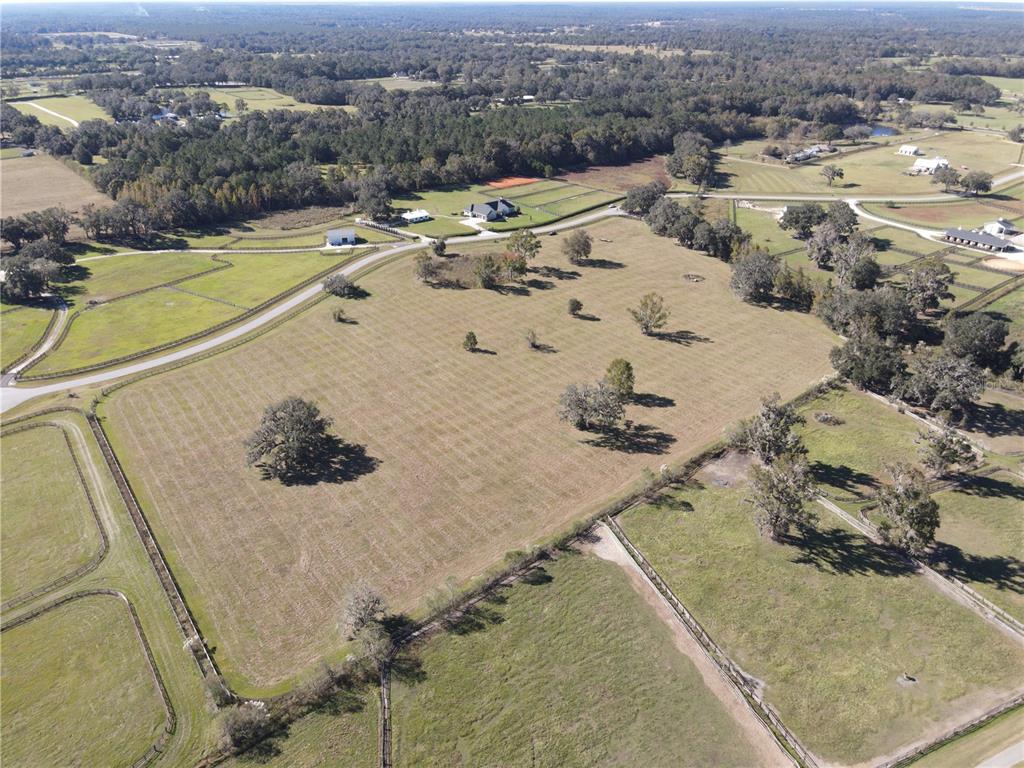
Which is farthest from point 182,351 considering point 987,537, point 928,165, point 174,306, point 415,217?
point 928,165

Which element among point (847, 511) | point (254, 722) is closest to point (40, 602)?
point (254, 722)

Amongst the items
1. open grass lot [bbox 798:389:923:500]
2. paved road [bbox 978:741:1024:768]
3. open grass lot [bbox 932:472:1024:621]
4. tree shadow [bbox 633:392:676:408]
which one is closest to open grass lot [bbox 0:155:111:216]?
tree shadow [bbox 633:392:676:408]

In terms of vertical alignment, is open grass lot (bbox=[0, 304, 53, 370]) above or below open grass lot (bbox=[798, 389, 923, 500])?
below

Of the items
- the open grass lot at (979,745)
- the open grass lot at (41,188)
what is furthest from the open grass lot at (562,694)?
Result: the open grass lot at (41,188)

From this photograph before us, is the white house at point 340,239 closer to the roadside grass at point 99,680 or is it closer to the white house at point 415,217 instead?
the white house at point 415,217

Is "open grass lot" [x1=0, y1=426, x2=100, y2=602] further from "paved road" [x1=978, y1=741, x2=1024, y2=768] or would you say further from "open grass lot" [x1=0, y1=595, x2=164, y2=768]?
"paved road" [x1=978, y1=741, x2=1024, y2=768]

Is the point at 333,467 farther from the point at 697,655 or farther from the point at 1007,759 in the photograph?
the point at 1007,759
